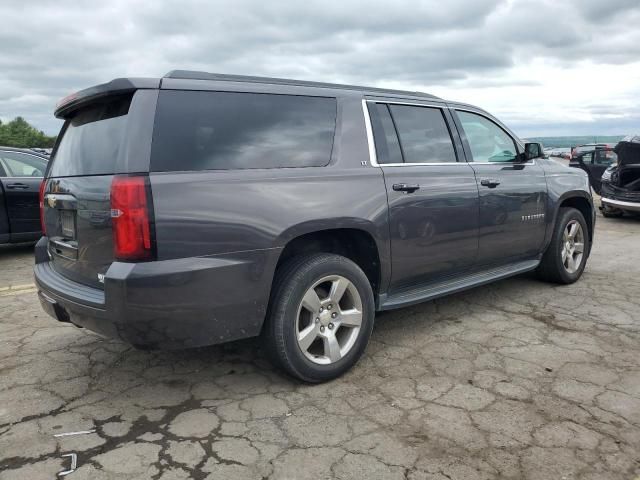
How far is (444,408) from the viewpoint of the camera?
9.27ft

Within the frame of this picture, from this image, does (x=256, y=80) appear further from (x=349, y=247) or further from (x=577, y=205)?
(x=577, y=205)

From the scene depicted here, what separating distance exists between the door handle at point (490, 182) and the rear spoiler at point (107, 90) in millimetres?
2533

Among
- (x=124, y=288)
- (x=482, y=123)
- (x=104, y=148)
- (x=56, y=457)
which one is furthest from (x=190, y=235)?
(x=482, y=123)

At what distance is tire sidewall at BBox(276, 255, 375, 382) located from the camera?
2.92 meters

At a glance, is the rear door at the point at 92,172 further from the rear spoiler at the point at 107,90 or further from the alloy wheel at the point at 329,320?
the alloy wheel at the point at 329,320

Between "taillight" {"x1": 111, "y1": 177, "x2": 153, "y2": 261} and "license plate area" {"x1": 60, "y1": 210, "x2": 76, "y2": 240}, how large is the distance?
0.54 meters

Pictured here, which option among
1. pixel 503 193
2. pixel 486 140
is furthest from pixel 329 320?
pixel 486 140

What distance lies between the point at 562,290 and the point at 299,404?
327 cm

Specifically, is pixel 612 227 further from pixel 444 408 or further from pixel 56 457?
pixel 56 457

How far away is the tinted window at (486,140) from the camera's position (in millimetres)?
4312

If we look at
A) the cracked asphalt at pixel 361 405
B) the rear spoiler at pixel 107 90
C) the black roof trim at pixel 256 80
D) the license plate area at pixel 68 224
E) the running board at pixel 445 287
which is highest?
the black roof trim at pixel 256 80

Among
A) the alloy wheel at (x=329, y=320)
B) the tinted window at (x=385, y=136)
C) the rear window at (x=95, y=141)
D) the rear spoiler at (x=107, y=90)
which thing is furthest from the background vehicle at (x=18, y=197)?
the alloy wheel at (x=329, y=320)

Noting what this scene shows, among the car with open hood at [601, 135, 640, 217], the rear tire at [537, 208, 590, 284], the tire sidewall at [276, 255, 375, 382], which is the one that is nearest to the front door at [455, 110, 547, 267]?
the rear tire at [537, 208, 590, 284]

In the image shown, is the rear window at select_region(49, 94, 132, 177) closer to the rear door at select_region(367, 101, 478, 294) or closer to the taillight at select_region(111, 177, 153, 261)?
the taillight at select_region(111, 177, 153, 261)
